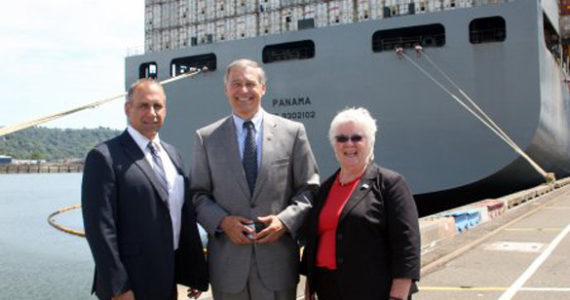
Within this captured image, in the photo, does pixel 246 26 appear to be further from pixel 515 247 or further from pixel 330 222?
pixel 330 222

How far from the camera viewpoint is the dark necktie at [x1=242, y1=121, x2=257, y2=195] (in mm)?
2781

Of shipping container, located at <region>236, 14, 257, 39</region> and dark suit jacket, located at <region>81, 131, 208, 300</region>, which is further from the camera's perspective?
shipping container, located at <region>236, 14, 257, 39</region>

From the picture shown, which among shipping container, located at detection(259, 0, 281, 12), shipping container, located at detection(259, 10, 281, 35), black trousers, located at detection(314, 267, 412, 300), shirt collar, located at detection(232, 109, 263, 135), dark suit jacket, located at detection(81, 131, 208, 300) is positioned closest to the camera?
dark suit jacket, located at detection(81, 131, 208, 300)

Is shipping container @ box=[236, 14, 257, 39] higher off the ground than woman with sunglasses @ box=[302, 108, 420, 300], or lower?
higher

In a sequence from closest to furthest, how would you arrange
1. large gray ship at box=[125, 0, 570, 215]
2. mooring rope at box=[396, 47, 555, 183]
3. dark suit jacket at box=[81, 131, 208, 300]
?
dark suit jacket at box=[81, 131, 208, 300] → mooring rope at box=[396, 47, 555, 183] → large gray ship at box=[125, 0, 570, 215]

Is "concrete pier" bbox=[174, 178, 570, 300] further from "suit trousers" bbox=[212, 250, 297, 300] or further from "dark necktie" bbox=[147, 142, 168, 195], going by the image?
"dark necktie" bbox=[147, 142, 168, 195]

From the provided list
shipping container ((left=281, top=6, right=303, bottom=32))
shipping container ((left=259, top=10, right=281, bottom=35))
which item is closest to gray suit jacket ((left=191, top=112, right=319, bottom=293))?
shipping container ((left=281, top=6, right=303, bottom=32))

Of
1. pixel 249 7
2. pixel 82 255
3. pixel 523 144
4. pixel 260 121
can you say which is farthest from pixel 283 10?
pixel 260 121

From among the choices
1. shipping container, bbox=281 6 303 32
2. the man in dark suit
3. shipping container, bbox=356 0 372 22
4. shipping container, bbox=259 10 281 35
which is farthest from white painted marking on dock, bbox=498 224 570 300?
shipping container, bbox=259 10 281 35

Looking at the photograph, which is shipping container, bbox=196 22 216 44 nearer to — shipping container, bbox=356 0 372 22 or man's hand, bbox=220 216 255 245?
shipping container, bbox=356 0 372 22

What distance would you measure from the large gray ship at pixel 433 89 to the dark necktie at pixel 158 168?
1070cm

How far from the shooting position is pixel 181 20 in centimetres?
1848

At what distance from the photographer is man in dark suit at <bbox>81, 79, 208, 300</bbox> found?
2.43 m

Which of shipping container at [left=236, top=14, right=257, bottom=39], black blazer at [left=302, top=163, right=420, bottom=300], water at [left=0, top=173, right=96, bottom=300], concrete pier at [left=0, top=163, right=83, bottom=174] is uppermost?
shipping container at [left=236, top=14, right=257, bottom=39]
